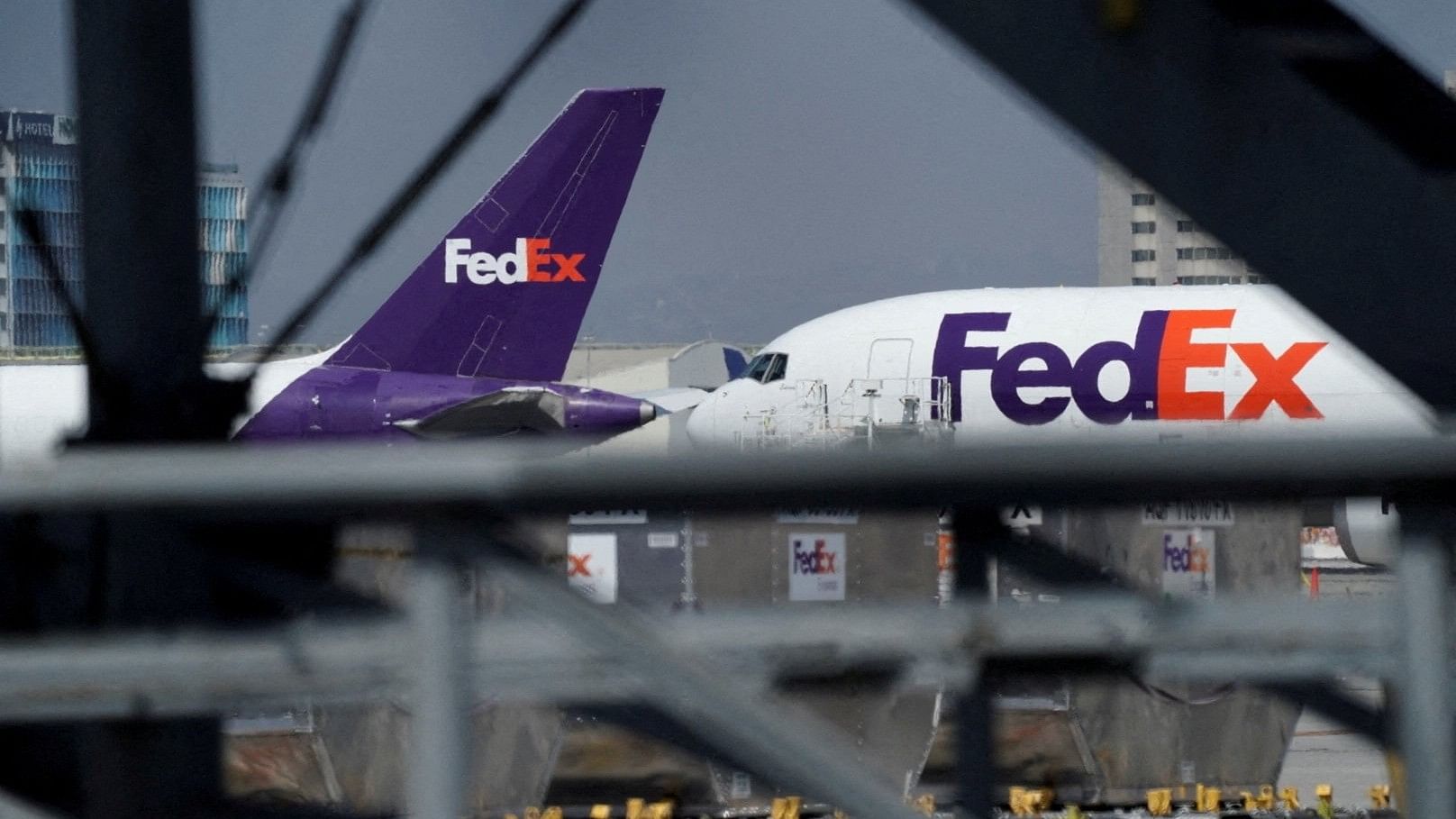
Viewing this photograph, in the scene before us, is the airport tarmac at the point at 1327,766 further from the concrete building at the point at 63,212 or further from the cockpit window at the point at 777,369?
the cockpit window at the point at 777,369

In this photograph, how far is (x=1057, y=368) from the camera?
2602 centimetres

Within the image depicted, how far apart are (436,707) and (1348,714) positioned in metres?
1.74

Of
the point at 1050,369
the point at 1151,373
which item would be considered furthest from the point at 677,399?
the point at 1151,373

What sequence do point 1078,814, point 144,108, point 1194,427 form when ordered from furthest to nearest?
1. point 1194,427
2. point 1078,814
3. point 144,108

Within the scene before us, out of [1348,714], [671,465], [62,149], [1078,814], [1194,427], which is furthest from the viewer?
[1194,427]

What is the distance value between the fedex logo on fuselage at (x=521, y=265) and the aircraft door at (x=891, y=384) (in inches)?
276

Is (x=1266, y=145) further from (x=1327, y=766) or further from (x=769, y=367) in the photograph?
(x=769, y=367)

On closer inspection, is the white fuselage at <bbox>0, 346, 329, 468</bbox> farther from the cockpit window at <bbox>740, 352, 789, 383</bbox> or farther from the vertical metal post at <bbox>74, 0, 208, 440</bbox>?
the vertical metal post at <bbox>74, 0, 208, 440</bbox>

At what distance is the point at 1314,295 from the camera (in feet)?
8.20

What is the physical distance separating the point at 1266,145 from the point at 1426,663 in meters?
0.83

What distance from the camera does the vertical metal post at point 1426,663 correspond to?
2.09 meters

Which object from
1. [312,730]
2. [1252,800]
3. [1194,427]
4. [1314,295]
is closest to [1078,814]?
[1252,800]

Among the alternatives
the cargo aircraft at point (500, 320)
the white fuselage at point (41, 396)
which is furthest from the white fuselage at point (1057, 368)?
the white fuselage at point (41, 396)

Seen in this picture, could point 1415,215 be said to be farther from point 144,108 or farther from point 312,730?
point 312,730
